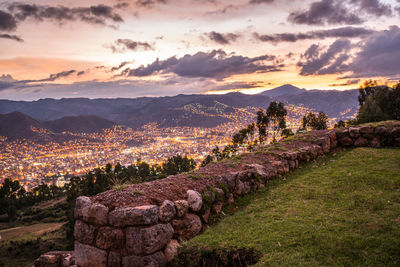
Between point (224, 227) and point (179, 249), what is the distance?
2181 millimetres

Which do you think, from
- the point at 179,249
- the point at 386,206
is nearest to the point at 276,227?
the point at 179,249

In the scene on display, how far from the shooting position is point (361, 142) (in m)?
20.2

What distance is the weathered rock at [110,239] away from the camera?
313 inches

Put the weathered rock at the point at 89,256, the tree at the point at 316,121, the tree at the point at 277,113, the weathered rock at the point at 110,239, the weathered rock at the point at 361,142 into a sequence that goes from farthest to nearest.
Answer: the tree at the point at 316,121, the tree at the point at 277,113, the weathered rock at the point at 361,142, the weathered rock at the point at 89,256, the weathered rock at the point at 110,239

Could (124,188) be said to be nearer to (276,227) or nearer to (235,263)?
(235,263)

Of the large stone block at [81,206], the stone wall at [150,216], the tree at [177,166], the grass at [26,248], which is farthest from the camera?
the tree at [177,166]

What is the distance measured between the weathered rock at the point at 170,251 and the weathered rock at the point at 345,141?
18.8 m

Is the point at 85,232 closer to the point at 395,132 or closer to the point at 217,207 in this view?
the point at 217,207

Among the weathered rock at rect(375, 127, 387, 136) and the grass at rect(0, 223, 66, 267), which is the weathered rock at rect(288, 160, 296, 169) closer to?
the weathered rock at rect(375, 127, 387, 136)

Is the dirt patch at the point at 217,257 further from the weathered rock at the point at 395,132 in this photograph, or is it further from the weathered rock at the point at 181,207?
the weathered rock at the point at 395,132

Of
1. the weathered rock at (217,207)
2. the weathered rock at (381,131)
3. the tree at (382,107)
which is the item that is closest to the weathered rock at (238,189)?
the weathered rock at (217,207)

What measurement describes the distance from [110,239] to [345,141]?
20.7 meters

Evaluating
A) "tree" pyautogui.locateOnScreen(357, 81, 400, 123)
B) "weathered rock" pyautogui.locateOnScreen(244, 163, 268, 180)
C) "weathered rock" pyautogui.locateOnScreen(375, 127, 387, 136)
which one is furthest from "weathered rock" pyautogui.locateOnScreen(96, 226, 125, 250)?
"tree" pyautogui.locateOnScreen(357, 81, 400, 123)

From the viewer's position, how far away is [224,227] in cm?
947
